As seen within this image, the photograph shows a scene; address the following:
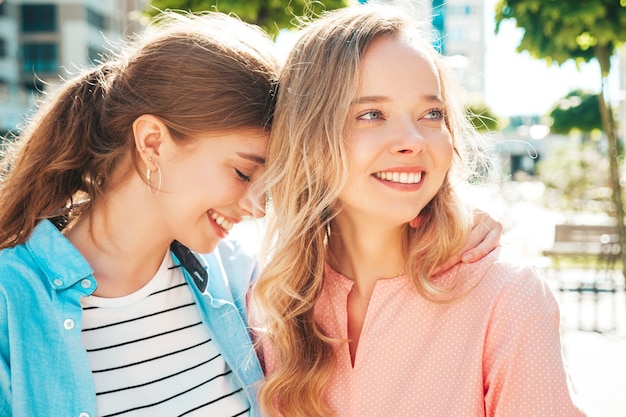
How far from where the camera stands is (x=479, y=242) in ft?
6.95

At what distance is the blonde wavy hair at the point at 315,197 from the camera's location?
204 cm

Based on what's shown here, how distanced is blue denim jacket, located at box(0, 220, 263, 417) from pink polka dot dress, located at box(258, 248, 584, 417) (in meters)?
0.41

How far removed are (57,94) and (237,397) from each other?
1140 millimetres

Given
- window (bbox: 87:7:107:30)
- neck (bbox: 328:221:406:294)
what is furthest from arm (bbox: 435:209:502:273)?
window (bbox: 87:7:107:30)

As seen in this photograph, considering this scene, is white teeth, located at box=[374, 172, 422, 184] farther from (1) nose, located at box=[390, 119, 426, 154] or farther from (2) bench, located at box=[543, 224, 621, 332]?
(2) bench, located at box=[543, 224, 621, 332]

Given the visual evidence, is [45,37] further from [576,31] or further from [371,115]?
[371,115]

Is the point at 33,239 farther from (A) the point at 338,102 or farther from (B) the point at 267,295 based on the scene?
(A) the point at 338,102

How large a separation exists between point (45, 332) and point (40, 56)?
4179 centimetres

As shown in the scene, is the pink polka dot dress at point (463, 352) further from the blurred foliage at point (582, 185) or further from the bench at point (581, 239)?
the blurred foliage at point (582, 185)

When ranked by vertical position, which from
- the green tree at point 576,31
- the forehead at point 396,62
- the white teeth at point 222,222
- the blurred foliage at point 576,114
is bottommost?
the white teeth at point 222,222

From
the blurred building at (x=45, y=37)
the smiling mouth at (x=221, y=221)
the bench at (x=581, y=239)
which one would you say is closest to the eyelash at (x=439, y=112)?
the smiling mouth at (x=221, y=221)

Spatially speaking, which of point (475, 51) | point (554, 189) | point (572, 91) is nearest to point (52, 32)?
point (554, 189)

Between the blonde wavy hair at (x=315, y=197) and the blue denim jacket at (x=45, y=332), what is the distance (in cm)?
19

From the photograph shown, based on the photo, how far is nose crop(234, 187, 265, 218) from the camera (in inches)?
87.7
